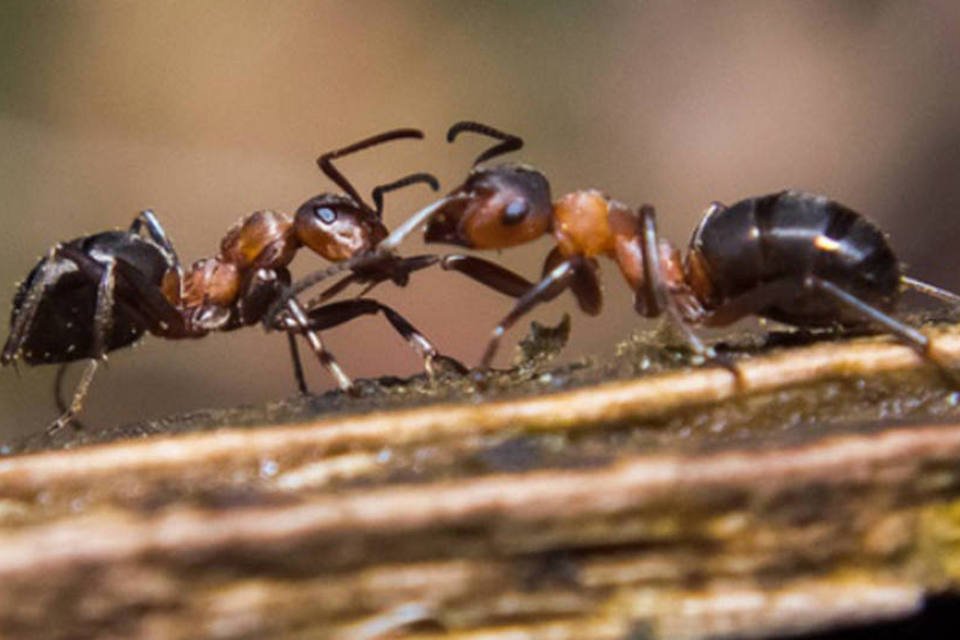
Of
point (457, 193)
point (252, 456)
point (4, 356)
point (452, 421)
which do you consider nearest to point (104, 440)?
point (252, 456)

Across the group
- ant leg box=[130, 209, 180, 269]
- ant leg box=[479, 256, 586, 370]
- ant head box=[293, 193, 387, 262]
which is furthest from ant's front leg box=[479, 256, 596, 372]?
ant leg box=[130, 209, 180, 269]

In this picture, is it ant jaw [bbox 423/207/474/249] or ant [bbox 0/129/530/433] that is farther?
ant [bbox 0/129/530/433]

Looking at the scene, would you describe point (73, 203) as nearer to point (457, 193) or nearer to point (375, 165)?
point (375, 165)

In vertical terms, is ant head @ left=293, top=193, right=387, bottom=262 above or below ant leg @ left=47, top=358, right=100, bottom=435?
above

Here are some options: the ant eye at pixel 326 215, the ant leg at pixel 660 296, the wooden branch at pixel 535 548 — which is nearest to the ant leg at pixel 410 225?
the ant leg at pixel 660 296

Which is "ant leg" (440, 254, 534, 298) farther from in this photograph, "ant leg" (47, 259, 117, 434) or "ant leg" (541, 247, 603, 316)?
"ant leg" (47, 259, 117, 434)

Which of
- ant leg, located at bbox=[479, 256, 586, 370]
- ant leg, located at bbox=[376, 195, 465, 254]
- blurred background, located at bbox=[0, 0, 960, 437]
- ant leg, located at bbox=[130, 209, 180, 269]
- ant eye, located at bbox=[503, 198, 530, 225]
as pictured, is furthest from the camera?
blurred background, located at bbox=[0, 0, 960, 437]

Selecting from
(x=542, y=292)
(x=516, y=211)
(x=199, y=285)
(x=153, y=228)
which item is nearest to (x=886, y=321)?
(x=542, y=292)
